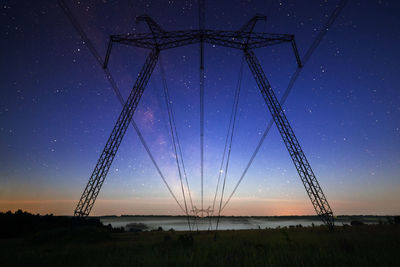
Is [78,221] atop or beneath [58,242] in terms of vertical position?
atop

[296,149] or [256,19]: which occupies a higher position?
[256,19]

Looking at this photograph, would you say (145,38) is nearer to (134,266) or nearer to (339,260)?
(134,266)

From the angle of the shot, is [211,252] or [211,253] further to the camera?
[211,252]

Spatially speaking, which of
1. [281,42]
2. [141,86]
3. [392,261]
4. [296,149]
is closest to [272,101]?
[296,149]

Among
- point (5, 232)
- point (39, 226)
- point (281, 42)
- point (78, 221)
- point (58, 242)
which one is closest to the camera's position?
point (58, 242)

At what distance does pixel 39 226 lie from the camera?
28531mm

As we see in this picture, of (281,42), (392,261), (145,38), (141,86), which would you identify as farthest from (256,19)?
(392,261)

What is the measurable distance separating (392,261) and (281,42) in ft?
85.5

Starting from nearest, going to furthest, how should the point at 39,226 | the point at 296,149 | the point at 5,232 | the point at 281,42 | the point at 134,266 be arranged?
1. the point at 134,266
2. the point at 5,232
3. the point at 281,42
4. the point at 39,226
5. the point at 296,149

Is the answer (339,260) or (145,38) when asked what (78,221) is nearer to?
(145,38)

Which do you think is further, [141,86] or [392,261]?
[141,86]

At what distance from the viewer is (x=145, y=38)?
83.3ft

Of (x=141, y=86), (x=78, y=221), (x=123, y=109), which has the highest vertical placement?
(x=141, y=86)

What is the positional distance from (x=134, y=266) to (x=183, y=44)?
2485cm
